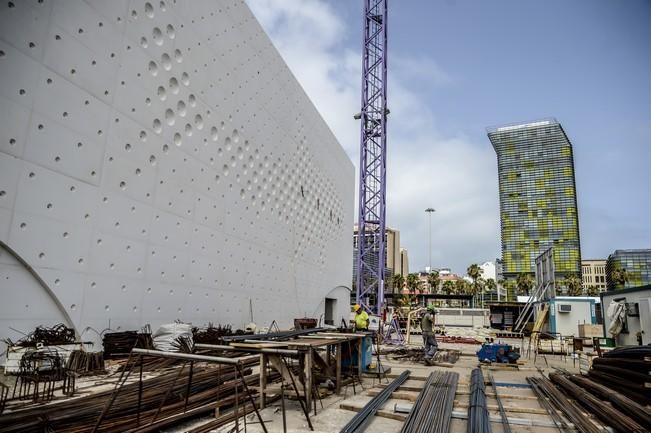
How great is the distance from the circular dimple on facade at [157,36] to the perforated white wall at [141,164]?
3 centimetres

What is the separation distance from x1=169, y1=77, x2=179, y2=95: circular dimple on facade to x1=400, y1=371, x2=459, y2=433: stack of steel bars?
1025 centimetres

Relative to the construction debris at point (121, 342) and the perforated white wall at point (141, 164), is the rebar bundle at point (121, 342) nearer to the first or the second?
the construction debris at point (121, 342)

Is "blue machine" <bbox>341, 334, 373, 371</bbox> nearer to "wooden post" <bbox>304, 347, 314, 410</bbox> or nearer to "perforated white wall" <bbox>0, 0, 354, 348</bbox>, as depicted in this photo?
"wooden post" <bbox>304, 347, 314, 410</bbox>

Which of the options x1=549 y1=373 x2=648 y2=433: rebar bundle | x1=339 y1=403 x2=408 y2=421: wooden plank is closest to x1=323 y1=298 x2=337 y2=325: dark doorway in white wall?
x1=549 y1=373 x2=648 y2=433: rebar bundle

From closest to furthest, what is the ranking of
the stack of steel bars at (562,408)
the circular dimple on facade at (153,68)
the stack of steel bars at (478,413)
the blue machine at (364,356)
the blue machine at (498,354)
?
the stack of steel bars at (478,413), the stack of steel bars at (562,408), the blue machine at (364,356), the circular dimple on facade at (153,68), the blue machine at (498,354)

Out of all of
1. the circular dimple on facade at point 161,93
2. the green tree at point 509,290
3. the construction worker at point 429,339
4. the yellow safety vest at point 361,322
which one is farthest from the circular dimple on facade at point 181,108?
the green tree at point 509,290


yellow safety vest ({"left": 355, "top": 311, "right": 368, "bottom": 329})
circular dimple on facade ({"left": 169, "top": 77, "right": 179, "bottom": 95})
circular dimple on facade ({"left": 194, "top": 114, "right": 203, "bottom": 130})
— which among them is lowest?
yellow safety vest ({"left": 355, "top": 311, "right": 368, "bottom": 329})

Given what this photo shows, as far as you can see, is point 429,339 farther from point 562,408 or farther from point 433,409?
point 433,409

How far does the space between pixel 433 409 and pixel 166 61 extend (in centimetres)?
1111

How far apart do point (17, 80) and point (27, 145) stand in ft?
3.92

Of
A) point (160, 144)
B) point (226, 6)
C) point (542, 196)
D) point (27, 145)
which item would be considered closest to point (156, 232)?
point (160, 144)

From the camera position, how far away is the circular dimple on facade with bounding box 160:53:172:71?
11820mm

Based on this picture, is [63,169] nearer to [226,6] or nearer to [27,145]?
[27,145]

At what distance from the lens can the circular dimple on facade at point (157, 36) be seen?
11.5 metres
